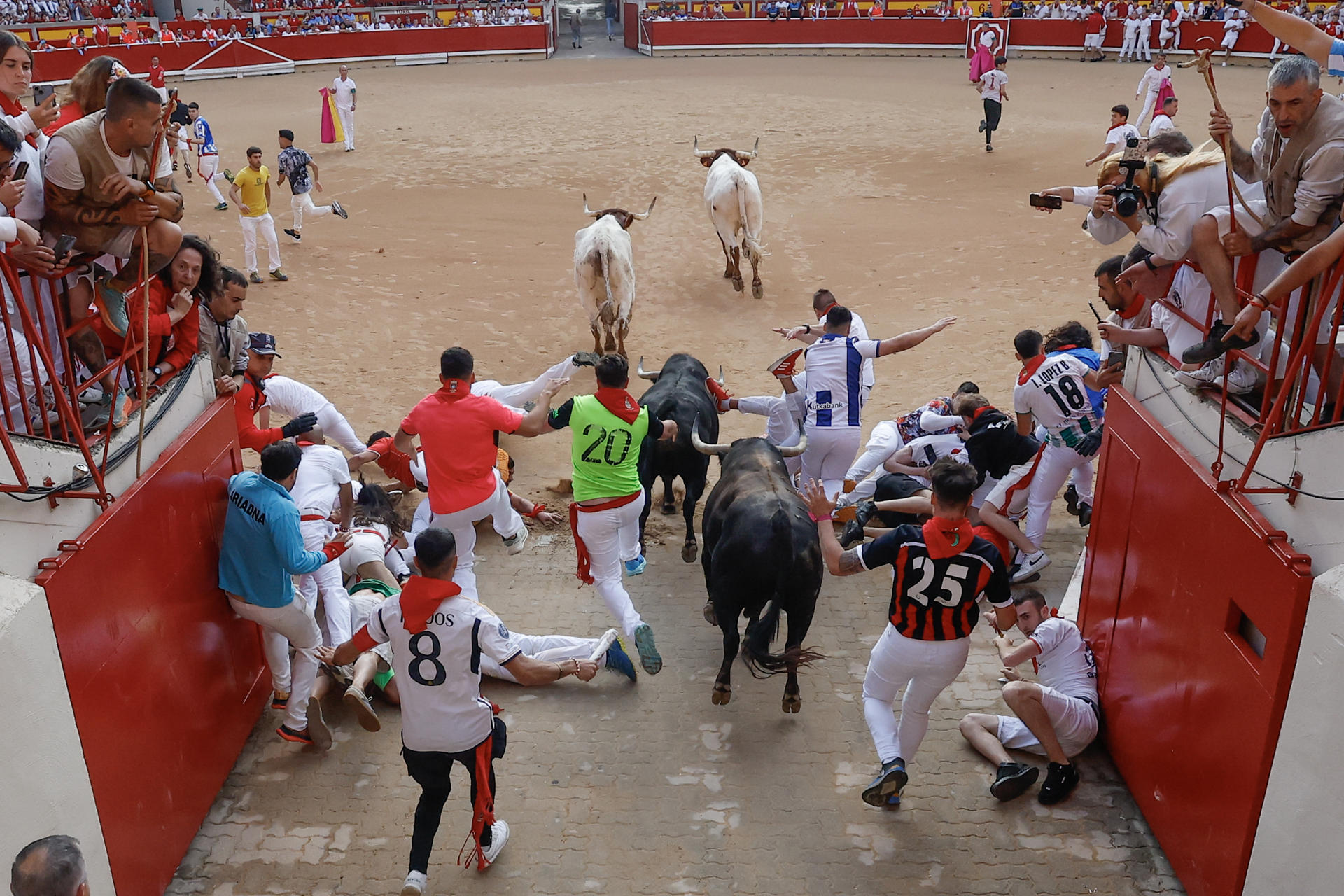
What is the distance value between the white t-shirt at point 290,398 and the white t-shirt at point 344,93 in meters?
15.2

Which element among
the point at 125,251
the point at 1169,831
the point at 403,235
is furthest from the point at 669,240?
the point at 1169,831

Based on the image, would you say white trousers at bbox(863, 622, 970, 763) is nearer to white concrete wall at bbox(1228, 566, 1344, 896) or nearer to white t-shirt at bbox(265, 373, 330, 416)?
white concrete wall at bbox(1228, 566, 1344, 896)

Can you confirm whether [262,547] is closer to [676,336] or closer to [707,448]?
[707,448]

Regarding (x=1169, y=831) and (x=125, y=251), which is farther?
(x=125, y=251)

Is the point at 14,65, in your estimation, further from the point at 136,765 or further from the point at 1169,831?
the point at 1169,831

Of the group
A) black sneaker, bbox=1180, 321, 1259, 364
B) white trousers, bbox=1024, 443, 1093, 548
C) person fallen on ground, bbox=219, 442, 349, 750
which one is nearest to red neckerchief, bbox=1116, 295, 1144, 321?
white trousers, bbox=1024, 443, 1093, 548

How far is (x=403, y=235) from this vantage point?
16.6m

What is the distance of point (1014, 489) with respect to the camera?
26.0 ft

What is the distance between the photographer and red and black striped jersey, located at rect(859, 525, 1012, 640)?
5043mm

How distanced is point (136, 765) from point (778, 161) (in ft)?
58.8

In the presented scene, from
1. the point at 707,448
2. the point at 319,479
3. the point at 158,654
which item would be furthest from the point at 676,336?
the point at 158,654

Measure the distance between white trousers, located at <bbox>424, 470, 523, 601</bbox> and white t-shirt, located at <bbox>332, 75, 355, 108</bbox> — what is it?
16661 mm

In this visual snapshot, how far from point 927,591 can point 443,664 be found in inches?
87.6

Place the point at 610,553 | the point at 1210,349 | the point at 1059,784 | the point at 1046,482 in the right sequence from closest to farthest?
the point at 1210,349
the point at 1059,784
the point at 610,553
the point at 1046,482
